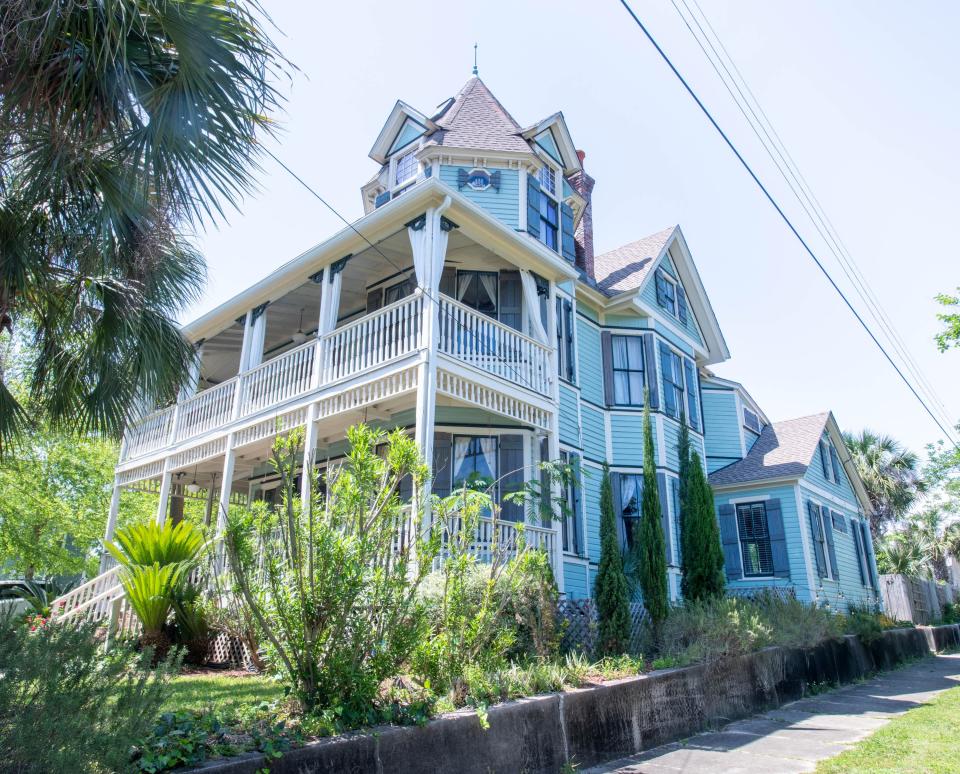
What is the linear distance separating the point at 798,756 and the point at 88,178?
8530 millimetres

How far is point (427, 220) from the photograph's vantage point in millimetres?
11109

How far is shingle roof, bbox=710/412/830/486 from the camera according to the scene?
18.2m

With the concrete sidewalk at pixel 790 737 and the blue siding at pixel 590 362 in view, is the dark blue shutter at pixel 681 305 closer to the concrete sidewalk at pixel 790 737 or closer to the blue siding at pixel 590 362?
the blue siding at pixel 590 362

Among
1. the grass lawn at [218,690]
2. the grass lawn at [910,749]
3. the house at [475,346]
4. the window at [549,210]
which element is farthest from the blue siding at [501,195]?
the grass lawn at [910,749]

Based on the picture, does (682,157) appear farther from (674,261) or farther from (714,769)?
(674,261)

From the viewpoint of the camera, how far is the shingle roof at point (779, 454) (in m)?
18.2

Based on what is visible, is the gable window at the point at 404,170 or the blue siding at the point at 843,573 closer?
the gable window at the point at 404,170

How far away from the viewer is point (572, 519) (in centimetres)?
1370

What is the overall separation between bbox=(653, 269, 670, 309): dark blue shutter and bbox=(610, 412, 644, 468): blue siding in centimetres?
347

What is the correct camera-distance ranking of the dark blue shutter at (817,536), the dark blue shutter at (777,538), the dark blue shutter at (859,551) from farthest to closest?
the dark blue shutter at (859,551) → the dark blue shutter at (817,536) → the dark blue shutter at (777,538)

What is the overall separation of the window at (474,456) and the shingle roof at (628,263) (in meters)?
5.61

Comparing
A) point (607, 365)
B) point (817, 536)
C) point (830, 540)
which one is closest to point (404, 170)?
point (607, 365)

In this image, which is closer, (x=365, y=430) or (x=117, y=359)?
(x=365, y=430)

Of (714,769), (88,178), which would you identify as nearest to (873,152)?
(714,769)
